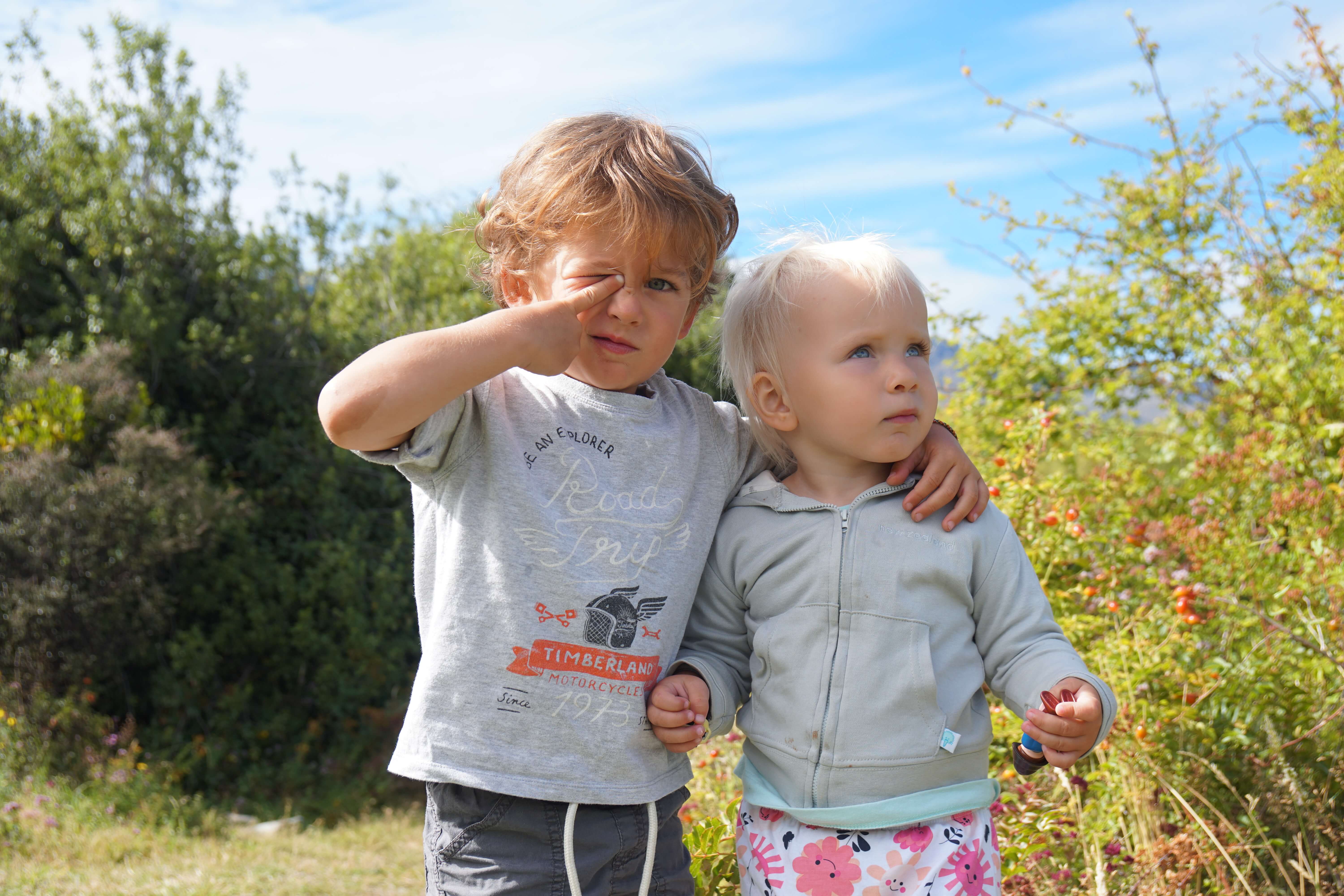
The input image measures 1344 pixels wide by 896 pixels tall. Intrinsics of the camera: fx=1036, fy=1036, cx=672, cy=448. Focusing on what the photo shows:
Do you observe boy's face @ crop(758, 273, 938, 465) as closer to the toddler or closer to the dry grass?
the toddler

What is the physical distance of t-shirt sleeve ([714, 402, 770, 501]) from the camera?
1.71 metres

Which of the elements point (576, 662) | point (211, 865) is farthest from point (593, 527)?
point (211, 865)

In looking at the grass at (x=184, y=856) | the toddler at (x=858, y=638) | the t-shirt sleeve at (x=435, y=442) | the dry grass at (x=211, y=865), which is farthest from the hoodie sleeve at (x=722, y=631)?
the dry grass at (x=211, y=865)

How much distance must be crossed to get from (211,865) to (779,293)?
3.64 meters

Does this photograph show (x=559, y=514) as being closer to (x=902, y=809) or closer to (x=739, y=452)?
(x=739, y=452)

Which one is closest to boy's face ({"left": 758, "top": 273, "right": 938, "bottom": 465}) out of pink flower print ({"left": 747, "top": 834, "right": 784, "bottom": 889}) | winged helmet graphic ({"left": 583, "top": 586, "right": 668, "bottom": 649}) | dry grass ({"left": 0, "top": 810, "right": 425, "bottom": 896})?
winged helmet graphic ({"left": 583, "top": 586, "right": 668, "bottom": 649})

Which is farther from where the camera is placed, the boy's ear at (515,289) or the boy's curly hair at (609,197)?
the boy's ear at (515,289)

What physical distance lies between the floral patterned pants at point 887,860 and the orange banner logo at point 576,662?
1.05ft

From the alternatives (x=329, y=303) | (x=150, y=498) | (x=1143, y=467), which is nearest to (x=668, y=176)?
(x=1143, y=467)

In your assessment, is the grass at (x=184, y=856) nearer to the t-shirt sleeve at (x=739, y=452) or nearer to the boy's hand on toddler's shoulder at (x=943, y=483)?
the t-shirt sleeve at (x=739, y=452)

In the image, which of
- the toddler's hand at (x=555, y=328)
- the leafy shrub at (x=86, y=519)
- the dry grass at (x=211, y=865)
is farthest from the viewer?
the leafy shrub at (x=86, y=519)

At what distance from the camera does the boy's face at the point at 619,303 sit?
4.95 ft

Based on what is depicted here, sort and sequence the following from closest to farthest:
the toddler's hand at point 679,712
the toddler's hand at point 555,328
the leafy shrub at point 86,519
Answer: the toddler's hand at point 555,328, the toddler's hand at point 679,712, the leafy shrub at point 86,519

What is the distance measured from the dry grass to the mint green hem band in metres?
2.92
